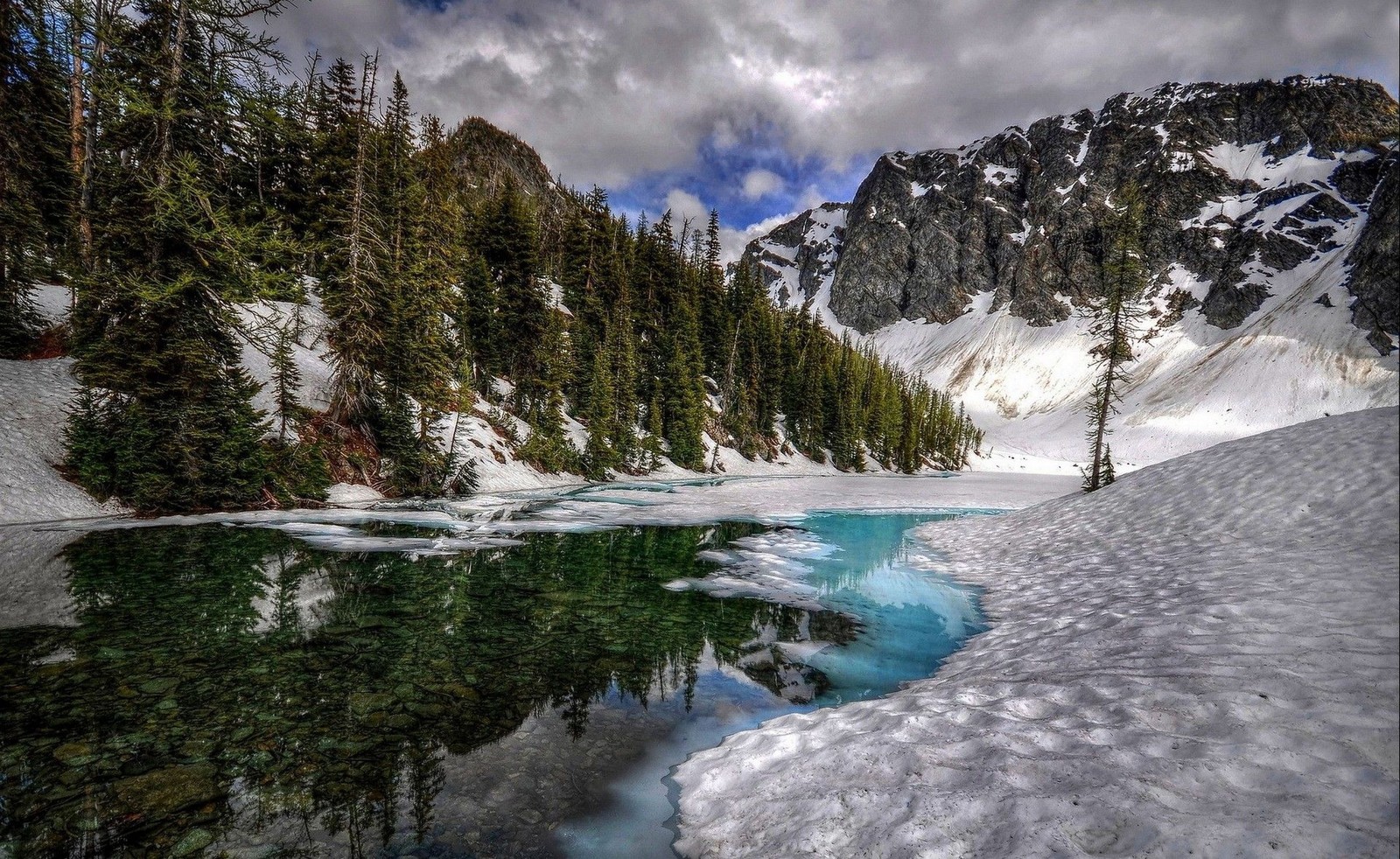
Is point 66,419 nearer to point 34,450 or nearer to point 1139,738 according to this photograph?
point 34,450

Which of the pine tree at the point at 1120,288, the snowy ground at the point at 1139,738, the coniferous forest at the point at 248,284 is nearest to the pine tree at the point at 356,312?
the coniferous forest at the point at 248,284

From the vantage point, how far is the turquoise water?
163 inches

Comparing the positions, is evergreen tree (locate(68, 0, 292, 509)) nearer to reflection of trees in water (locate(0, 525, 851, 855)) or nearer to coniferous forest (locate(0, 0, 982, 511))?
coniferous forest (locate(0, 0, 982, 511))

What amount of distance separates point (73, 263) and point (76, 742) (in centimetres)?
1666

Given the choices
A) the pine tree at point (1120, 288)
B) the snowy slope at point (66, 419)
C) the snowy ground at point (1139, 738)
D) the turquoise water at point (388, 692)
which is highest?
the pine tree at point (1120, 288)

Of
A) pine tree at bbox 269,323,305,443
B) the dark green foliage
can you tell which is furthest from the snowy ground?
the dark green foliage

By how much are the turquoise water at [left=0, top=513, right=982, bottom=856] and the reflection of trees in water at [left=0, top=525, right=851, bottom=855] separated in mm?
25

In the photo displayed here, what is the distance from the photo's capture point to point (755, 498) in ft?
100

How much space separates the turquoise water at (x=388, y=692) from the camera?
4.13 metres

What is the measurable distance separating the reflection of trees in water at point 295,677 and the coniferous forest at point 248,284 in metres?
4.93

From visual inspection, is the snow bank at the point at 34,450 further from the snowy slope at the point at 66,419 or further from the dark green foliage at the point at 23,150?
the dark green foliage at the point at 23,150

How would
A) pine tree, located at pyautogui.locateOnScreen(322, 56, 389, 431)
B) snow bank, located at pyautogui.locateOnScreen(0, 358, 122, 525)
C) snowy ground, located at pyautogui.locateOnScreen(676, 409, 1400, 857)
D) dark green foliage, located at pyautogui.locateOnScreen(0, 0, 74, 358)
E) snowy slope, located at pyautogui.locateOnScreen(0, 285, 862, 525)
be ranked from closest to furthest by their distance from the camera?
snowy ground, located at pyautogui.locateOnScreen(676, 409, 1400, 857) < snow bank, located at pyautogui.locateOnScreen(0, 358, 122, 525) < snowy slope, located at pyautogui.locateOnScreen(0, 285, 862, 525) < dark green foliage, located at pyautogui.locateOnScreen(0, 0, 74, 358) < pine tree, located at pyautogui.locateOnScreen(322, 56, 389, 431)

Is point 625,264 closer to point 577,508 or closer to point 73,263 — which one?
point 577,508

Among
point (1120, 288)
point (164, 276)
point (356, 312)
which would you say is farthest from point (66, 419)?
point (1120, 288)
